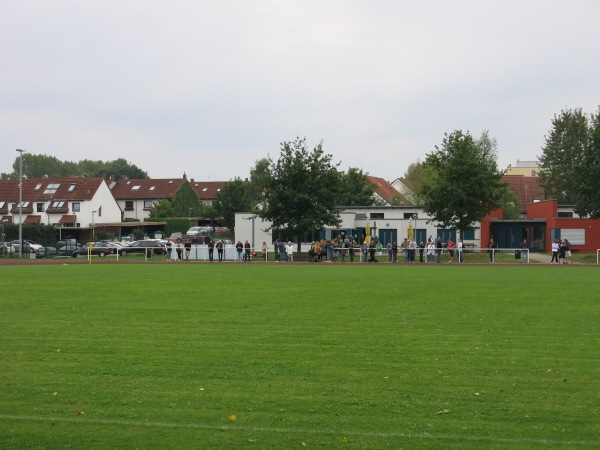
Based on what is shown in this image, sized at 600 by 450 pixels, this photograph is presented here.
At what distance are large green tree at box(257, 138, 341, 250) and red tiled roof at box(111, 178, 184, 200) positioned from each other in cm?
6024

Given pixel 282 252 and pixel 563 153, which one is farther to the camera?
pixel 563 153

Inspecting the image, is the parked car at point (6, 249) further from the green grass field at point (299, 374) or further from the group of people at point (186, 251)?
the green grass field at point (299, 374)

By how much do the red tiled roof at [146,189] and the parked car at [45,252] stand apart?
184 ft

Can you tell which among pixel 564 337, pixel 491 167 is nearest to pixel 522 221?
pixel 491 167

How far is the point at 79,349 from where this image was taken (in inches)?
531

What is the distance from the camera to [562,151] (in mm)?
92250

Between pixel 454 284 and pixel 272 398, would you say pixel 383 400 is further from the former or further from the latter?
pixel 454 284

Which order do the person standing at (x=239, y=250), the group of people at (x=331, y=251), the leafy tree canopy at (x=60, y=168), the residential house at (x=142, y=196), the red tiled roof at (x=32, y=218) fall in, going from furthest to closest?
the leafy tree canopy at (x=60, y=168) → the residential house at (x=142, y=196) → the red tiled roof at (x=32, y=218) → the person standing at (x=239, y=250) → the group of people at (x=331, y=251)

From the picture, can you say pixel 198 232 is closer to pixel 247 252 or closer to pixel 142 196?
pixel 142 196

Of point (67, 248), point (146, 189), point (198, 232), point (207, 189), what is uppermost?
point (207, 189)

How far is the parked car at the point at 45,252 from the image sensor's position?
61500 mm

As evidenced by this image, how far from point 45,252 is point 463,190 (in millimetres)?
30753

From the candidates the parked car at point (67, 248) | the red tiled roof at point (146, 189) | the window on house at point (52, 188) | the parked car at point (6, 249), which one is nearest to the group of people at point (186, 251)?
the parked car at point (67, 248)

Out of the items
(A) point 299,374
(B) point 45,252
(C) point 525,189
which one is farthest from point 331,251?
(C) point 525,189
